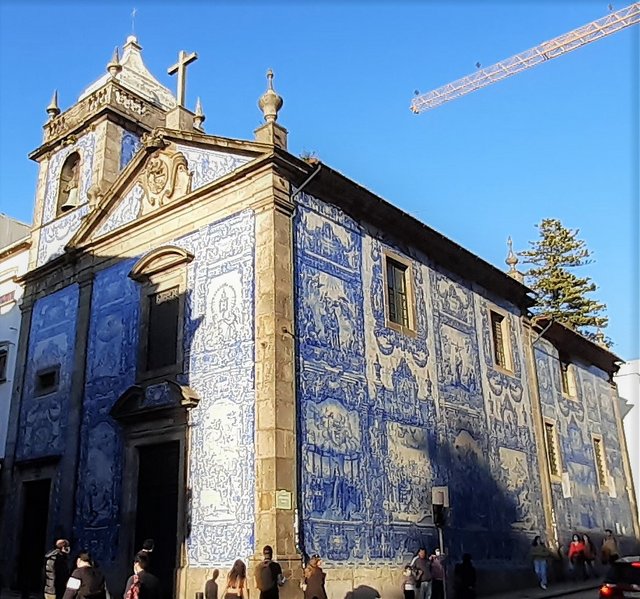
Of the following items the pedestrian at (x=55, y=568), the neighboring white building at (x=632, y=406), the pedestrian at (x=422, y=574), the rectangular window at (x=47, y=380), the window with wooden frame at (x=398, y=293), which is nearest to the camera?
the pedestrian at (x=55, y=568)

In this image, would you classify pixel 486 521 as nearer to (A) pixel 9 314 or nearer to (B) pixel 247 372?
(B) pixel 247 372

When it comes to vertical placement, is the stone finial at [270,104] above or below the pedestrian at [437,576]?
above

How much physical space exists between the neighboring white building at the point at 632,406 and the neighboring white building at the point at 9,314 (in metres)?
22.2

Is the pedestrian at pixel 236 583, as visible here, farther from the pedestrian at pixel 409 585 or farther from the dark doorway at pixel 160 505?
the pedestrian at pixel 409 585

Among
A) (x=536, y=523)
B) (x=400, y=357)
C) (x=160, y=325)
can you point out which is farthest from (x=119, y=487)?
(x=536, y=523)

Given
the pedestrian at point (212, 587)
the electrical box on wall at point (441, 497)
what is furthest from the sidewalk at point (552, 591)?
the pedestrian at point (212, 587)

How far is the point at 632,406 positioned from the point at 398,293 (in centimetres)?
1670

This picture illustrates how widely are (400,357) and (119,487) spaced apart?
647 cm

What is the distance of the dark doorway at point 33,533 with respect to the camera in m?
17.0

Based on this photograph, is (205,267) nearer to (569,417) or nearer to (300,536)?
(300,536)

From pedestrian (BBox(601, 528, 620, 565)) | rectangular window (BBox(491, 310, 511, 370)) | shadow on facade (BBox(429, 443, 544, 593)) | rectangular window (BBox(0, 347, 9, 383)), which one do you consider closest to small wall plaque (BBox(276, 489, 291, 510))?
shadow on facade (BBox(429, 443, 544, 593))

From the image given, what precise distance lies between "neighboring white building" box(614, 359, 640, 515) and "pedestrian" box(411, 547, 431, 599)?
17.9m

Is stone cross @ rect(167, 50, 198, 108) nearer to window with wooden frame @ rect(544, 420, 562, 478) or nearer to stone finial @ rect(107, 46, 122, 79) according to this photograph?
stone finial @ rect(107, 46, 122, 79)

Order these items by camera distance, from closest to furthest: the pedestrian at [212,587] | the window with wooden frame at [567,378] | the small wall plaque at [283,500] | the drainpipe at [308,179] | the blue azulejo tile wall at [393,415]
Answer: the small wall plaque at [283,500], the pedestrian at [212,587], the blue azulejo tile wall at [393,415], the drainpipe at [308,179], the window with wooden frame at [567,378]
